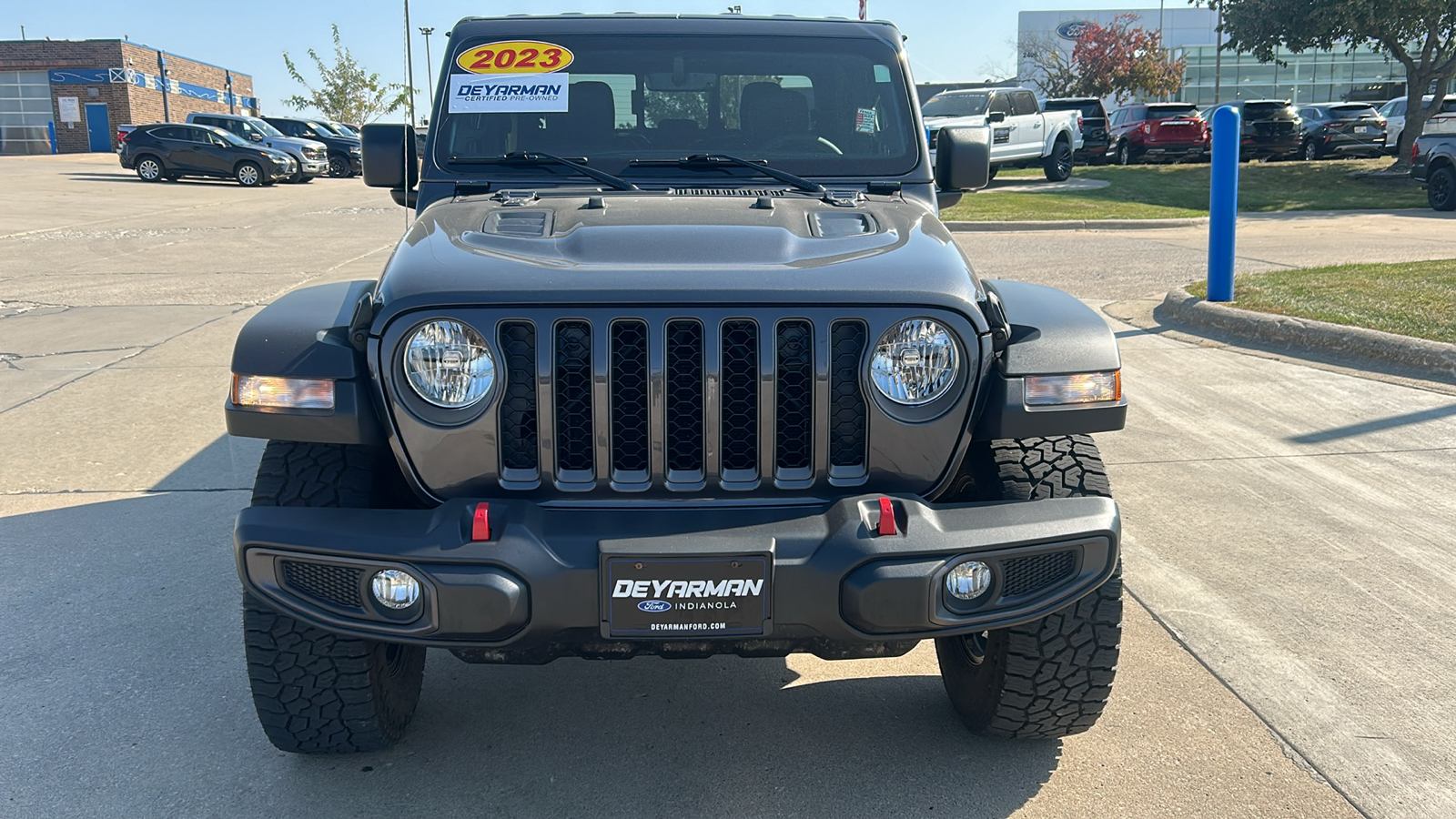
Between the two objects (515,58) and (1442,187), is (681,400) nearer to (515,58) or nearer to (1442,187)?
(515,58)

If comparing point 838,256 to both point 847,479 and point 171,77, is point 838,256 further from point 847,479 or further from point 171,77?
point 171,77

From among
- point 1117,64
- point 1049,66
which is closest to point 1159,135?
point 1117,64

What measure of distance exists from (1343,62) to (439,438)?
7004 cm

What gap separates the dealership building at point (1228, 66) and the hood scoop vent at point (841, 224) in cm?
5952

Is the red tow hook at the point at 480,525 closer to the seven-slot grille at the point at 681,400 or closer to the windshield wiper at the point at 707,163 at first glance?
the seven-slot grille at the point at 681,400

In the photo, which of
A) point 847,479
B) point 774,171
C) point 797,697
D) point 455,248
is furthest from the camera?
point 774,171

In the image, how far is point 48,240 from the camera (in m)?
15.9

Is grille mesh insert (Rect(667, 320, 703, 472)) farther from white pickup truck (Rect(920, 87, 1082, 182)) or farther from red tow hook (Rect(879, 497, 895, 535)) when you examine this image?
white pickup truck (Rect(920, 87, 1082, 182))

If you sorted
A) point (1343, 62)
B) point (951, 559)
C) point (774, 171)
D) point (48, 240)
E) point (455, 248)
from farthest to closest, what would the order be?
point (1343, 62)
point (48, 240)
point (774, 171)
point (455, 248)
point (951, 559)

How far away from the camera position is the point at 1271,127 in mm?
28766

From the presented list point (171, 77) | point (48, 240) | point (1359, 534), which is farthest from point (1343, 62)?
point (1359, 534)

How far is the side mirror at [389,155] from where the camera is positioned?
4098 mm

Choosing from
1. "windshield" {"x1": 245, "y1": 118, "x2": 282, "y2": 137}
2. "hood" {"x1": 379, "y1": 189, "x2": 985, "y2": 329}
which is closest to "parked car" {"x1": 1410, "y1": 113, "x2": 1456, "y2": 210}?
"hood" {"x1": 379, "y1": 189, "x2": 985, "y2": 329}

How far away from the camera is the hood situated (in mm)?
2617
